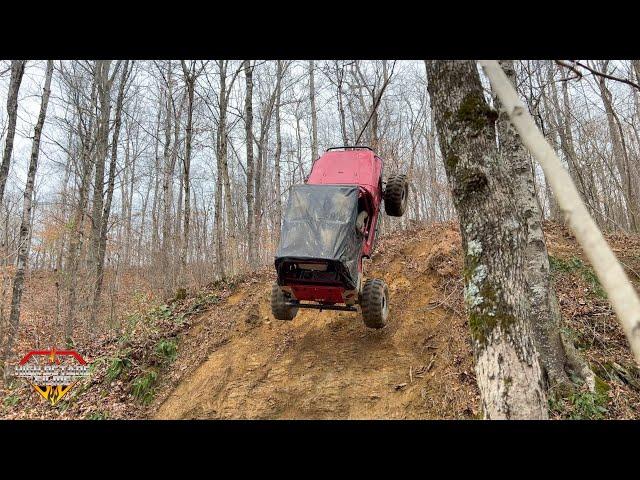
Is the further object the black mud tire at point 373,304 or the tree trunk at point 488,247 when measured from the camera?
the black mud tire at point 373,304

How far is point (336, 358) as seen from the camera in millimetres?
7223

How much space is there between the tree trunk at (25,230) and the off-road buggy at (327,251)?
7.56 m

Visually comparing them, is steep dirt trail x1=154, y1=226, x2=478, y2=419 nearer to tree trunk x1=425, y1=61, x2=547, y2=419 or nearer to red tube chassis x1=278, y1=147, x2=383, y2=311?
red tube chassis x1=278, y1=147, x2=383, y2=311

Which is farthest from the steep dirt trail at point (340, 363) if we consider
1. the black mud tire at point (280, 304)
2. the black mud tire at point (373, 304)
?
the black mud tire at point (280, 304)

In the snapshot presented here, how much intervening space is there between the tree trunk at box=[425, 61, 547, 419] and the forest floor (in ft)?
8.10

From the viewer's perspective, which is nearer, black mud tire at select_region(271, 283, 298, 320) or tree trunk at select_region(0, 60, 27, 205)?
black mud tire at select_region(271, 283, 298, 320)

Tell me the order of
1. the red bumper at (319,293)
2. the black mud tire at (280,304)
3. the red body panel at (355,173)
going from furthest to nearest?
1. the red body panel at (355,173)
2. the black mud tire at (280,304)
3. the red bumper at (319,293)

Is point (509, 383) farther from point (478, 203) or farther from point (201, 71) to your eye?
point (201, 71)

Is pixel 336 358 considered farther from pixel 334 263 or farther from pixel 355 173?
pixel 355 173

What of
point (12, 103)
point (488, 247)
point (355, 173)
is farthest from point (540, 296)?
point (12, 103)

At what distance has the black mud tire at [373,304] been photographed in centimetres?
659

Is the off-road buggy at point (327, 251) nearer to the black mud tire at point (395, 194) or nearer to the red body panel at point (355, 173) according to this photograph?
the red body panel at point (355, 173)

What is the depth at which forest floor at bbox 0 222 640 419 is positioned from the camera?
19.1 ft

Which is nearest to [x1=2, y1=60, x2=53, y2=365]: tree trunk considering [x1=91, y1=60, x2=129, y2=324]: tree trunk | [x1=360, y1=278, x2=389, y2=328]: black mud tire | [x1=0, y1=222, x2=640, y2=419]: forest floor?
[x1=0, y1=222, x2=640, y2=419]: forest floor
